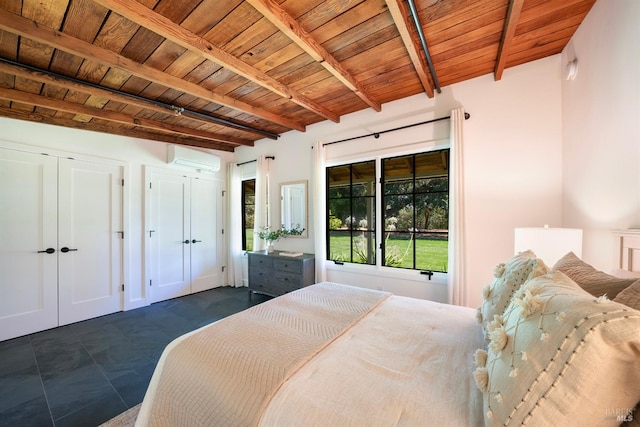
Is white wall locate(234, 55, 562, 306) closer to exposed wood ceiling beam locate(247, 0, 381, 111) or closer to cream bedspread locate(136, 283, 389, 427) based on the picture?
exposed wood ceiling beam locate(247, 0, 381, 111)

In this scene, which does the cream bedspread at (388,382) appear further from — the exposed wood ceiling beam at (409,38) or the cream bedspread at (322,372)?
the exposed wood ceiling beam at (409,38)

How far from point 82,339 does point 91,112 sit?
257cm

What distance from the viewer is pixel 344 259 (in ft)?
11.5

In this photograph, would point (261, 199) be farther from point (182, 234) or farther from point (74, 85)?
point (74, 85)

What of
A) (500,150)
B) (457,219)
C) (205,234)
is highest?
(500,150)

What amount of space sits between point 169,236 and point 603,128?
509cm

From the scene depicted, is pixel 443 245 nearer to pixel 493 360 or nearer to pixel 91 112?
pixel 493 360

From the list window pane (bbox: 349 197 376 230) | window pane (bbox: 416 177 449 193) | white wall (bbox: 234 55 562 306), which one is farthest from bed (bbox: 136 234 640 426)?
window pane (bbox: 349 197 376 230)

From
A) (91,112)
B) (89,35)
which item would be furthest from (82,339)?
(89,35)

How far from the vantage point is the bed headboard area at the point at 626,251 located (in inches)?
49.3

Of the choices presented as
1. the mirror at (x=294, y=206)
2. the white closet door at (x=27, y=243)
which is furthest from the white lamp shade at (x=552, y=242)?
the white closet door at (x=27, y=243)

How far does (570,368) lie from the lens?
24.3 inches

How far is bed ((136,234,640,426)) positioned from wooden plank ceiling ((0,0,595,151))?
1.71 metres

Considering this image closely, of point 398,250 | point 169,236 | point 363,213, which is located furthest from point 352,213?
point 169,236
